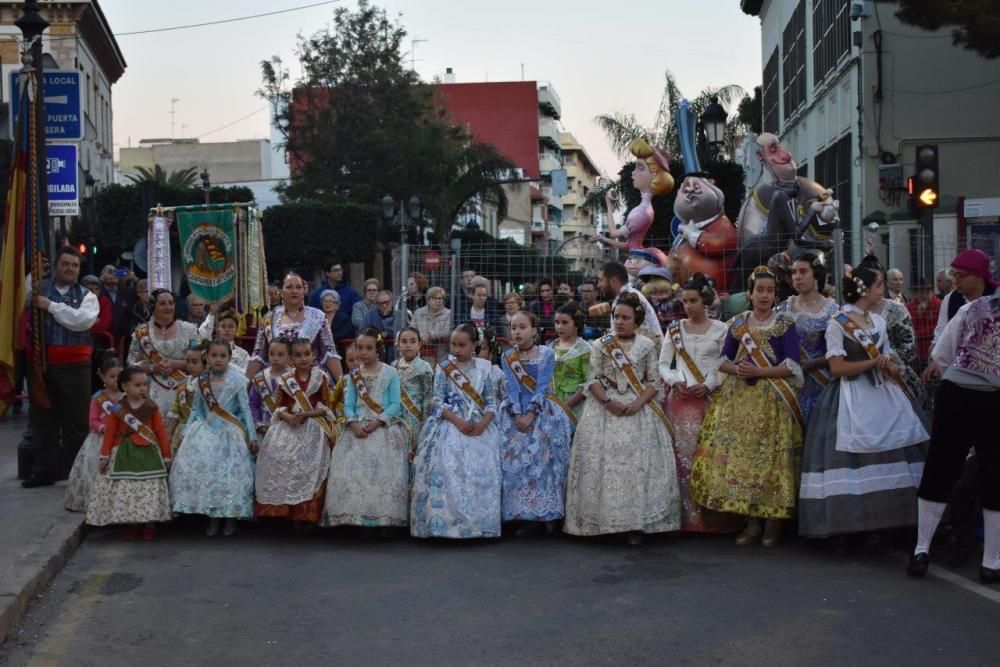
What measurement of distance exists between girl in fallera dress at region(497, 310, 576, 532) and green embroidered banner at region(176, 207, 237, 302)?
23.0ft

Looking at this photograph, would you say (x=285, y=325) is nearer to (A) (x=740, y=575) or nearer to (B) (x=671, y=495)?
(B) (x=671, y=495)

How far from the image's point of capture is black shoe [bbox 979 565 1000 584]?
7395 mm

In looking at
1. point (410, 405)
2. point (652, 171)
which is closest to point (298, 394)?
point (410, 405)

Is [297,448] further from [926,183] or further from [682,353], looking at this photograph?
[926,183]

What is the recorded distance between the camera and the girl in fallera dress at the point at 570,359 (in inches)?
381

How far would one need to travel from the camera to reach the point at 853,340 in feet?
27.6

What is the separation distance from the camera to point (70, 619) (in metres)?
6.95

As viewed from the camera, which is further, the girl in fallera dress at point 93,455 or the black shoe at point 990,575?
the girl in fallera dress at point 93,455

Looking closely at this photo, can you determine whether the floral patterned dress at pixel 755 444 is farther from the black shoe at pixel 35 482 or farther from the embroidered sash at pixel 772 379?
the black shoe at pixel 35 482

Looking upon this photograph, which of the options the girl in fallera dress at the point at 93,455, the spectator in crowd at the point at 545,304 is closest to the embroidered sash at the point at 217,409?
the girl in fallera dress at the point at 93,455

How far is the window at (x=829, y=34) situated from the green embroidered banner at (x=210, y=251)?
58.8 feet

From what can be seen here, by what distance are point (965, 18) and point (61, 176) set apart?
47.1ft

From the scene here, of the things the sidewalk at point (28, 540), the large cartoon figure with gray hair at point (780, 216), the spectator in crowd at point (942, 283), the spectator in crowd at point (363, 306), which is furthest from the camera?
the spectator in crowd at point (363, 306)

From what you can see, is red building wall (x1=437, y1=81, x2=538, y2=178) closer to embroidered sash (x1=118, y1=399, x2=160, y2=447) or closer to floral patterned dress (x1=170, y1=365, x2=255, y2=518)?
floral patterned dress (x1=170, y1=365, x2=255, y2=518)
